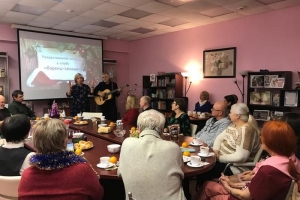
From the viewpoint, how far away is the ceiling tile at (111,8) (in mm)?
4316

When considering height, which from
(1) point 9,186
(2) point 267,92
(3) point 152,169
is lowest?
(1) point 9,186

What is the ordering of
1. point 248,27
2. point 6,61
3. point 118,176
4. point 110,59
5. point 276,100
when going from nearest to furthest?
1. point 118,176
2. point 276,100
3. point 248,27
4. point 6,61
5. point 110,59

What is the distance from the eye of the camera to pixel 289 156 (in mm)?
1479

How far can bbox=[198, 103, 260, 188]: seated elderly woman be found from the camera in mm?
2225

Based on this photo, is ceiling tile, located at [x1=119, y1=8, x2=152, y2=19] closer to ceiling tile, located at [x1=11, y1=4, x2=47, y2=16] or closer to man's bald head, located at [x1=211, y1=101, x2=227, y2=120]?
ceiling tile, located at [x1=11, y1=4, x2=47, y2=16]

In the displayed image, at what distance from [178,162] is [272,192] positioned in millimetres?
530

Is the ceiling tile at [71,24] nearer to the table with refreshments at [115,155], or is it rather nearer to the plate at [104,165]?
the table with refreshments at [115,155]

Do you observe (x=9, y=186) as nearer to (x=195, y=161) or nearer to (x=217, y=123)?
(x=195, y=161)

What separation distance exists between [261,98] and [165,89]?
2.56 meters

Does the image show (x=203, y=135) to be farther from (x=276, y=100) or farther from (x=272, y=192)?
(x=276, y=100)

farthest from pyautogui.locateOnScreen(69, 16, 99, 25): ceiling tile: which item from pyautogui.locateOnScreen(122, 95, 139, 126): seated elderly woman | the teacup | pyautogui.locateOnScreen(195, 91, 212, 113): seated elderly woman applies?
the teacup

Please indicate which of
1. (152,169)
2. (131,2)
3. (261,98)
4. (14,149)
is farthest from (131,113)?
(261,98)

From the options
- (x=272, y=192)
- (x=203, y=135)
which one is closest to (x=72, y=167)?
(x=272, y=192)

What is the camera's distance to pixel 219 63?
5430 mm
